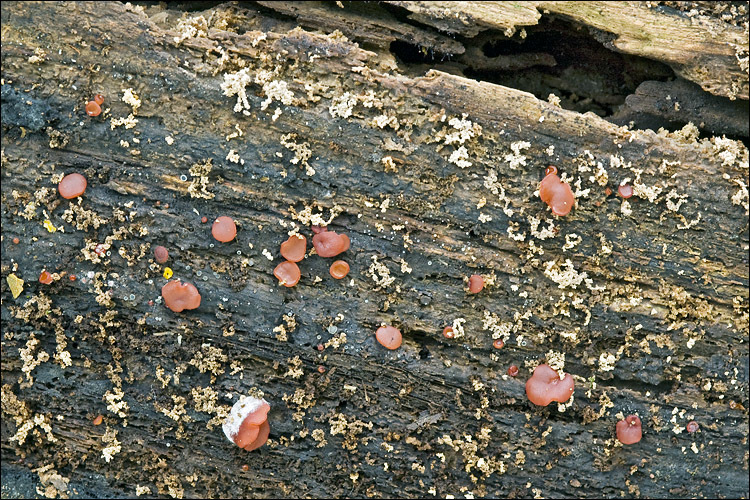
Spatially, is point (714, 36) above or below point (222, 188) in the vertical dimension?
above

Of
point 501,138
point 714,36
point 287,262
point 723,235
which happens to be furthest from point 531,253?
point 714,36

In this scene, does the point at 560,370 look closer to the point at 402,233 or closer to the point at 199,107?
the point at 402,233

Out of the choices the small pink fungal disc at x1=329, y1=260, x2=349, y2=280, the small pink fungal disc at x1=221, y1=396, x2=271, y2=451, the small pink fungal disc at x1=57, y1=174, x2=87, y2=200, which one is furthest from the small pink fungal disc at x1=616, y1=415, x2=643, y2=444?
the small pink fungal disc at x1=57, y1=174, x2=87, y2=200

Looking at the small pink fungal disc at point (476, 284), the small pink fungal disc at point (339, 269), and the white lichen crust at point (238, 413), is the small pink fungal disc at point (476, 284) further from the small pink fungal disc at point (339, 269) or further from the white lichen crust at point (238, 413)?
the white lichen crust at point (238, 413)

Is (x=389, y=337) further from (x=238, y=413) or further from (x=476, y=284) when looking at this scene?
(x=238, y=413)

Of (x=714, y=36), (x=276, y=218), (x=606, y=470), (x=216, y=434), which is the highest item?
(x=714, y=36)
